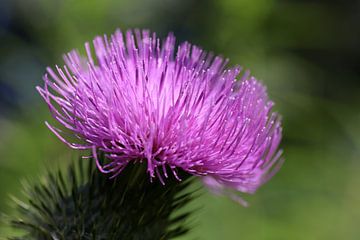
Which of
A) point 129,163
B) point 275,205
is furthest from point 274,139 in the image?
point 275,205

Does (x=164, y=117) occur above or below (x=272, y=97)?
below

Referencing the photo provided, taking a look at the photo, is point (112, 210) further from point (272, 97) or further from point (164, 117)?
point (272, 97)

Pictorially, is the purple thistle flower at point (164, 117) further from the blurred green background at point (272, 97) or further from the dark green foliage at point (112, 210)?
the blurred green background at point (272, 97)

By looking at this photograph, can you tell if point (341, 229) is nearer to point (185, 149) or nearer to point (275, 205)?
point (275, 205)

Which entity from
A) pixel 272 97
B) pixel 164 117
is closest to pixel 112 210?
pixel 164 117

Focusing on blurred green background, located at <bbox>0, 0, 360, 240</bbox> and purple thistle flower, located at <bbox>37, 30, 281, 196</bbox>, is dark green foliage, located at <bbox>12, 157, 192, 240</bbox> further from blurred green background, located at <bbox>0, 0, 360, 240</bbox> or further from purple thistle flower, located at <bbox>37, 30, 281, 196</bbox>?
blurred green background, located at <bbox>0, 0, 360, 240</bbox>

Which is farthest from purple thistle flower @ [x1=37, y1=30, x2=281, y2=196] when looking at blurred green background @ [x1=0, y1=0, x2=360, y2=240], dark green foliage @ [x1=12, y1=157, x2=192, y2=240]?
blurred green background @ [x1=0, y1=0, x2=360, y2=240]
